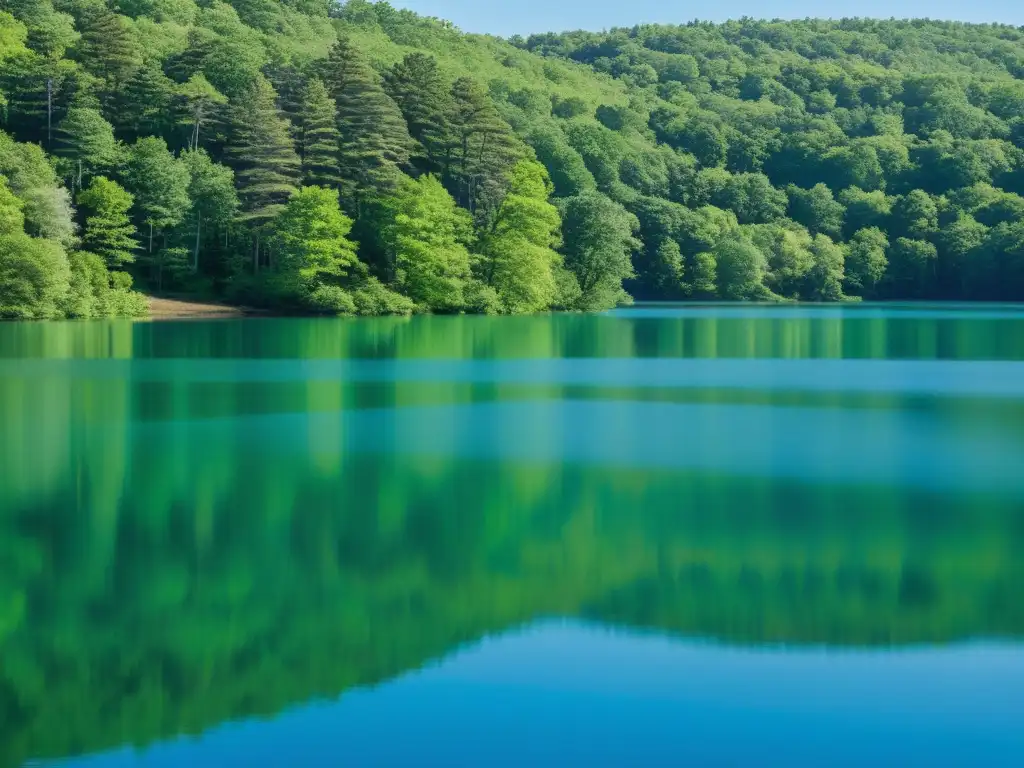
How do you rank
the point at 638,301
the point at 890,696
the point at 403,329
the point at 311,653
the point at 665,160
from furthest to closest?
the point at 665,160, the point at 638,301, the point at 403,329, the point at 311,653, the point at 890,696

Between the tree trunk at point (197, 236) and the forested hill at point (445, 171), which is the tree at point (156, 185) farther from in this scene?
the tree trunk at point (197, 236)

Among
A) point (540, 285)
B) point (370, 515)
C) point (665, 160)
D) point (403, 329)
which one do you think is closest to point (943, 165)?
point (665, 160)

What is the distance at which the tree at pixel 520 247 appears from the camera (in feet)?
210

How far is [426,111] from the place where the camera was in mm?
69312

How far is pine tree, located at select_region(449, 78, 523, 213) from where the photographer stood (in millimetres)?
67875

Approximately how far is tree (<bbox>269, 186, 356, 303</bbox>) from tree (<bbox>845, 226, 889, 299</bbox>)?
4969cm

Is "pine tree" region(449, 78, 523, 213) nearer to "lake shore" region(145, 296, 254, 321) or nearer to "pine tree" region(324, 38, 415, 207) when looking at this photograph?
"pine tree" region(324, 38, 415, 207)

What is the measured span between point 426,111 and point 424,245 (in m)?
11.6

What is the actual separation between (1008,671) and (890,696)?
100cm

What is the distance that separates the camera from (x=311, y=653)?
363 inches

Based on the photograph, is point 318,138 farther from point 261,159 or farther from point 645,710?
point 645,710

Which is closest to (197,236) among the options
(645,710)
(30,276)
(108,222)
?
(108,222)

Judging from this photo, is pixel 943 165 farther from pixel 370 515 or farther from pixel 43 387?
pixel 370 515

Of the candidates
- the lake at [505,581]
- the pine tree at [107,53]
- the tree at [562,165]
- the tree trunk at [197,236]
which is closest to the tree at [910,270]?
the tree at [562,165]
